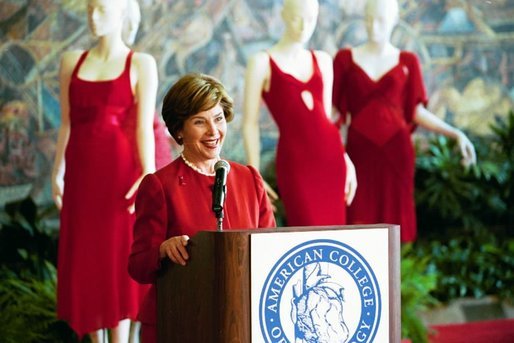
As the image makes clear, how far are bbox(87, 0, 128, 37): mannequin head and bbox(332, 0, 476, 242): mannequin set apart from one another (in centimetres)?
201

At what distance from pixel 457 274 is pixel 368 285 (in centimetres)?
634

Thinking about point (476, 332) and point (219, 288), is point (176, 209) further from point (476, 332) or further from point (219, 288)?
point (476, 332)

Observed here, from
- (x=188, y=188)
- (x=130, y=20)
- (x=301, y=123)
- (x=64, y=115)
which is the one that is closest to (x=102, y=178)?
(x=64, y=115)

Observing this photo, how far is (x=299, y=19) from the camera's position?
759 cm

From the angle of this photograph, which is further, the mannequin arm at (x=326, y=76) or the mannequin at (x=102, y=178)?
the mannequin arm at (x=326, y=76)

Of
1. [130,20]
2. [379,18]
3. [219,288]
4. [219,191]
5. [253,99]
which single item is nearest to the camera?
[219,288]

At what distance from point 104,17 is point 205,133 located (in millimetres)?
3667

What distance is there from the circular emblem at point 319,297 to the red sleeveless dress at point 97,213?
3864mm

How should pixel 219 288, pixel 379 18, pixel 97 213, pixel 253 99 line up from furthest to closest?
pixel 379 18 → pixel 253 99 → pixel 97 213 → pixel 219 288

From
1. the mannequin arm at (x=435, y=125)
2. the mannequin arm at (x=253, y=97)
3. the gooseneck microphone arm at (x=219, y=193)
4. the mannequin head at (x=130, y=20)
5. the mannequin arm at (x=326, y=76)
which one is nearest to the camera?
the gooseneck microphone arm at (x=219, y=193)

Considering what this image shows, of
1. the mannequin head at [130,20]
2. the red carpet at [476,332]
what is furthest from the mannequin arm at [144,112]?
the red carpet at [476,332]

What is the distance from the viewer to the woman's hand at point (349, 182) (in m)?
7.81

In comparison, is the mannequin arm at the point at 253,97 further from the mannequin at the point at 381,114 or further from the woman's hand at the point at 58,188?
the woman's hand at the point at 58,188

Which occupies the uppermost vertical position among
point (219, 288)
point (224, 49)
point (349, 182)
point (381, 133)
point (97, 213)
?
point (224, 49)
